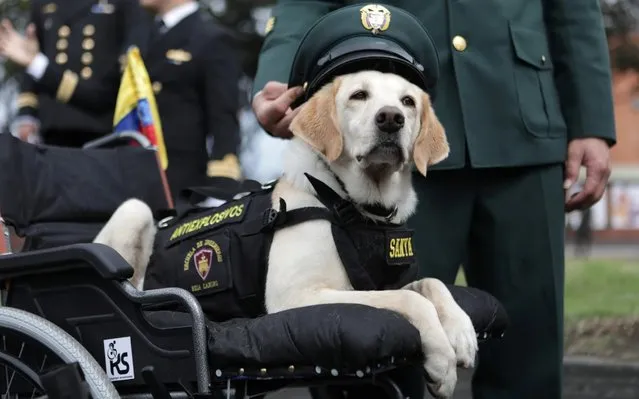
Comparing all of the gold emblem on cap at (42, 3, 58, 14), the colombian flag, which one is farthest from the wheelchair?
the gold emblem on cap at (42, 3, 58, 14)

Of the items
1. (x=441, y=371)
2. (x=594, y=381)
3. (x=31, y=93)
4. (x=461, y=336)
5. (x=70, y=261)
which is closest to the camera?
(x=441, y=371)

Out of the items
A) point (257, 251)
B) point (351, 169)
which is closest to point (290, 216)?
point (257, 251)

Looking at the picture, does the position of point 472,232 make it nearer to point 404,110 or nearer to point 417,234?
point 417,234

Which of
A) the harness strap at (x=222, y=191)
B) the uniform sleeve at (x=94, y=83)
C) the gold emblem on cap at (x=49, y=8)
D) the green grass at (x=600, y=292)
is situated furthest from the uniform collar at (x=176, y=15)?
the green grass at (x=600, y=292)

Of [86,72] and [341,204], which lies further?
[86,72]

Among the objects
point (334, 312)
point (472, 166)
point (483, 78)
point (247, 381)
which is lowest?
point (247, 381)

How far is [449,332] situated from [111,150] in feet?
6.42

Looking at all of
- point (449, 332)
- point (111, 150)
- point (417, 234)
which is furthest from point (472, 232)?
point (111, 150)

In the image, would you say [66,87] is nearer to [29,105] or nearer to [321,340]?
[29,105]

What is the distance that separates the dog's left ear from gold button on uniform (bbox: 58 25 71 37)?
10.2ft

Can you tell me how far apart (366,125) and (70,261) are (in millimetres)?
905

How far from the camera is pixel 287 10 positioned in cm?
378

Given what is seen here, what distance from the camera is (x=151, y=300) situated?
2967 mm

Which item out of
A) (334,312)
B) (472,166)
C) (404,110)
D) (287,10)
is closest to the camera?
(334,312)
